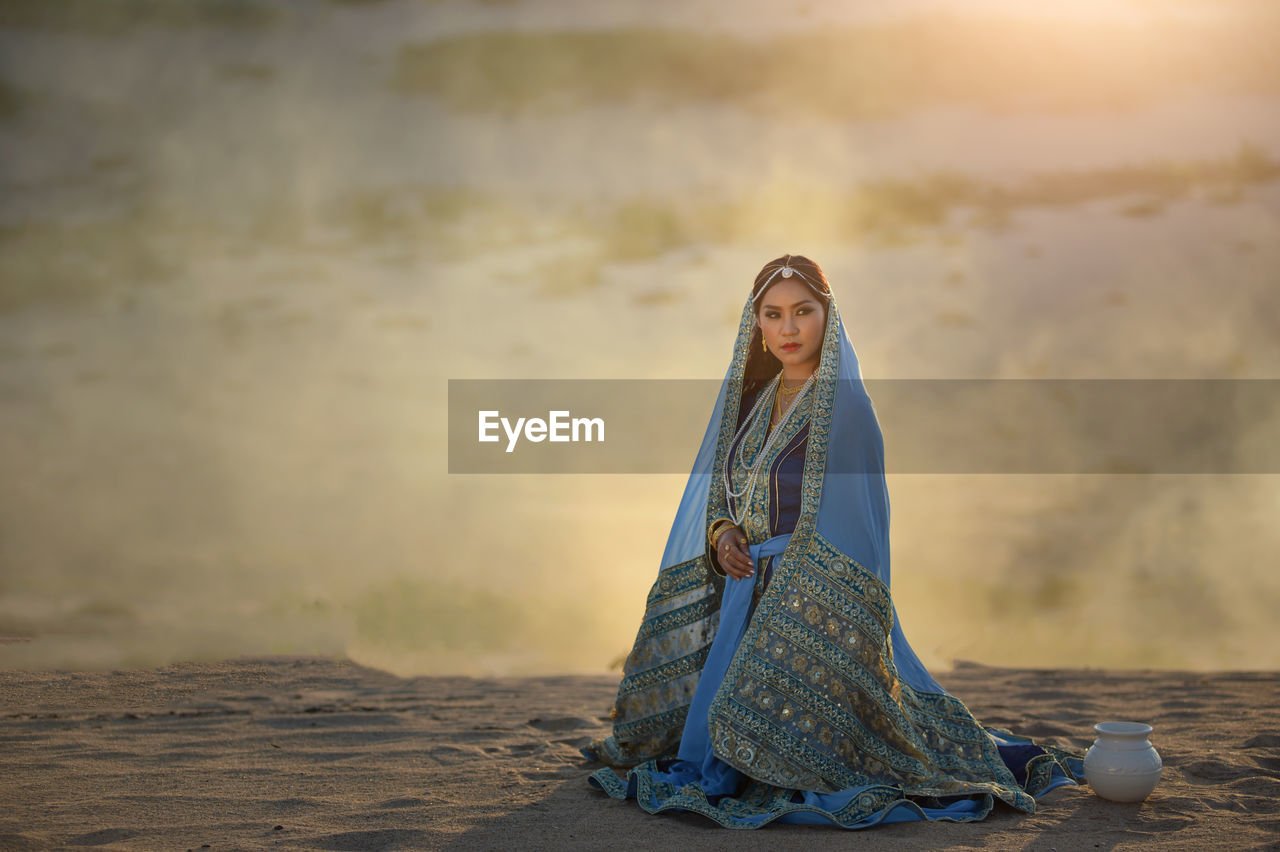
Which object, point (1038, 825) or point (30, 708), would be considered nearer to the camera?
point (1038, 825)

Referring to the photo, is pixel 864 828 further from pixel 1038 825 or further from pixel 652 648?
pixel 652 648

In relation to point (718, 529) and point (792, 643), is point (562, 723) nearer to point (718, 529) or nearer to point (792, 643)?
point (718, 529)

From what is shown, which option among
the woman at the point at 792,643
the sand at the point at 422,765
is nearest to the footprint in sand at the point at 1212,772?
the sand at the point at 422,765

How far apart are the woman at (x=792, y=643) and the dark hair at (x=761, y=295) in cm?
1

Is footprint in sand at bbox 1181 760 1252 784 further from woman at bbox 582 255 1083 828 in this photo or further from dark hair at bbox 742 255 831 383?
dark hair at bbox 742 255 831 383

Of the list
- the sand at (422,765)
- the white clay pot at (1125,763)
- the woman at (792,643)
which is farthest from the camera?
the white clay pot at (1125,763)

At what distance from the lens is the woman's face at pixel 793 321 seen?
14.8 feet

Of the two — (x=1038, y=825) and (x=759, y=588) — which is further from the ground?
(x=759, y=588)

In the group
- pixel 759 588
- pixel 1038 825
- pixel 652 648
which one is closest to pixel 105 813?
pixel 652 648

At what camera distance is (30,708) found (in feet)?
21.1

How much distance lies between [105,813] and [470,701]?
357 centimetres

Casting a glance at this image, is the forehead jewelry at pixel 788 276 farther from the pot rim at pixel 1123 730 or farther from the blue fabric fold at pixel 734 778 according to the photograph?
the pot rim at pixel 1123 730

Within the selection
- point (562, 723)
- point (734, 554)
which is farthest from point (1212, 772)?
point (562, 723)

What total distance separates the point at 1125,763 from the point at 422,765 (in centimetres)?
346
